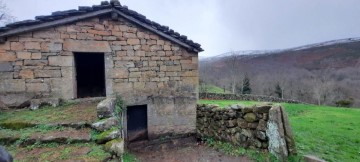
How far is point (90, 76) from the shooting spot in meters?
10.3

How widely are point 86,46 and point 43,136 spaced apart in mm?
3537

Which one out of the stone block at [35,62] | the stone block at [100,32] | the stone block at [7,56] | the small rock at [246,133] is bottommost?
the small rock at [246,133]

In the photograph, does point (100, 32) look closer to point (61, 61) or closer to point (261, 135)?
point (61, 61)

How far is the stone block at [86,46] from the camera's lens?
6.88 meters

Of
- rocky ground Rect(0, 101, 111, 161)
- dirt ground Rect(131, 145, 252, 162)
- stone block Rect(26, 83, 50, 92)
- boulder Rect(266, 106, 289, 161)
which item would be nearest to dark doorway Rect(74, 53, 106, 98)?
stone block Rect(26, 83, 50, 92)

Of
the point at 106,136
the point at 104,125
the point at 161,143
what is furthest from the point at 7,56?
the point at 161,143

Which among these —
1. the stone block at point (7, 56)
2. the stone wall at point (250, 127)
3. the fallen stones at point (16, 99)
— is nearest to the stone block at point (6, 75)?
the stone block at point (7, 56)

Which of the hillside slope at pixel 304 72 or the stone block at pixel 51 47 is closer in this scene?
the stone block at pixel 51 47

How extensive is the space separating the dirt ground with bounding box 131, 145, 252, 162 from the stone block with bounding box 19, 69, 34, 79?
3.73m

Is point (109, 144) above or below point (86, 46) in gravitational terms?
below

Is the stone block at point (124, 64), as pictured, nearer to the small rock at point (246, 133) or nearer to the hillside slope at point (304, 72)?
the small rock at point (246, 133)

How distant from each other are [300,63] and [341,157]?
44767mm

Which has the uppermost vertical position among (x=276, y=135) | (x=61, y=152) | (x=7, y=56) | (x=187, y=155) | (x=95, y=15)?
(x=95, y=15)

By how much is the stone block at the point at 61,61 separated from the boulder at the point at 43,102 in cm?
102
